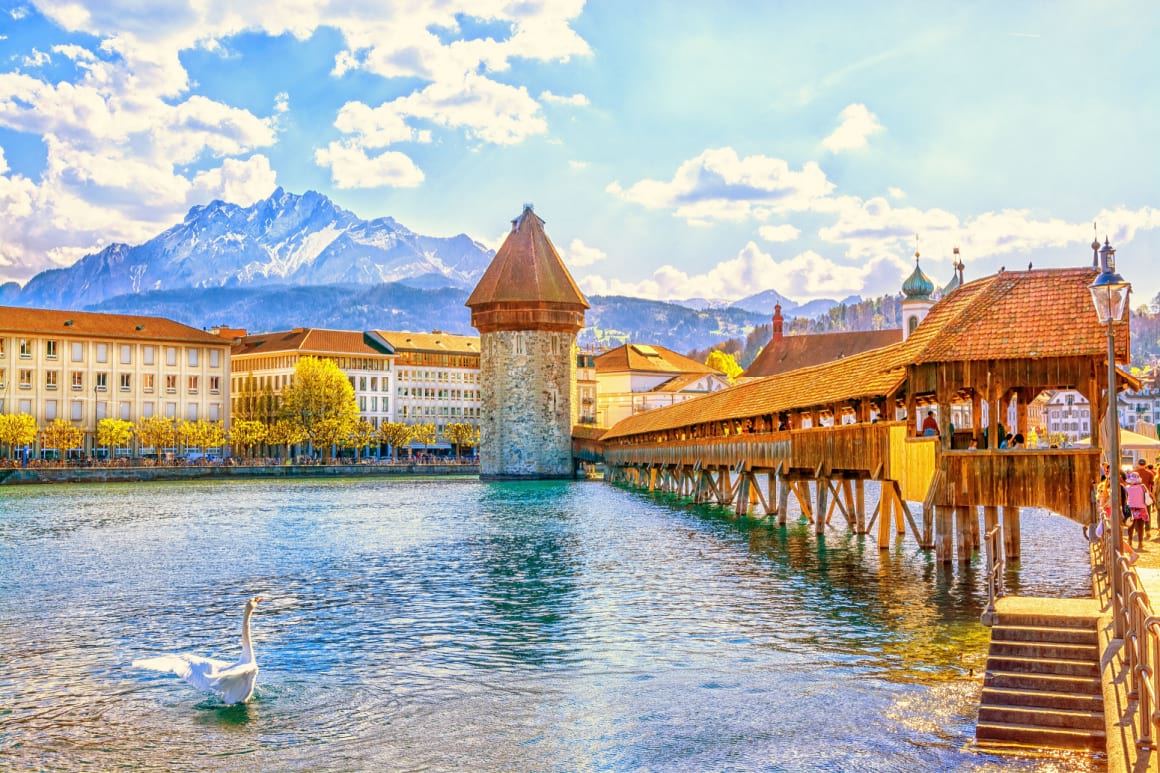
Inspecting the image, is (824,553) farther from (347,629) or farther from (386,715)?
(386,715)

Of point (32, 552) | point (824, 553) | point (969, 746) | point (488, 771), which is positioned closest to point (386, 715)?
point (488, 771)

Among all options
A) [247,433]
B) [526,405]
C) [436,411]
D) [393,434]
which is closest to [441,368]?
[436,411]

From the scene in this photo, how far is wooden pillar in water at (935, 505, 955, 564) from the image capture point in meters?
21.4

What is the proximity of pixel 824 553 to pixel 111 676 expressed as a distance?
56.2 feet

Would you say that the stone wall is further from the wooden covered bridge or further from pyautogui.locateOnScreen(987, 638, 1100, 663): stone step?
pyautogui.locateOnScreen(987, 638, 1100, 663): stone step

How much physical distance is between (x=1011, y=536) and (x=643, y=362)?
373 ft

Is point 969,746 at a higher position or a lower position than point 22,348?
lower

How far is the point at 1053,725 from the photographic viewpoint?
35.1 ft

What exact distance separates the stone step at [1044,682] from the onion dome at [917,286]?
8533 cm

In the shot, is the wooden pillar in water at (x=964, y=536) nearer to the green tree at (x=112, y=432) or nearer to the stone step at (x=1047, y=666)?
the stone step at (x=1047, y=666)

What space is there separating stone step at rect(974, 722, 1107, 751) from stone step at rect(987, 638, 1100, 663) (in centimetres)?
62

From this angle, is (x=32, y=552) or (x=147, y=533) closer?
(x=32, y=552)

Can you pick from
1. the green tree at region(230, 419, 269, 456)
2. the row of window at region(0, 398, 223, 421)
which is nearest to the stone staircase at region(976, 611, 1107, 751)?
the row of window at region(0, 398, 223, 421)

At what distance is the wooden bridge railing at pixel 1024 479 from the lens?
19.0 m
